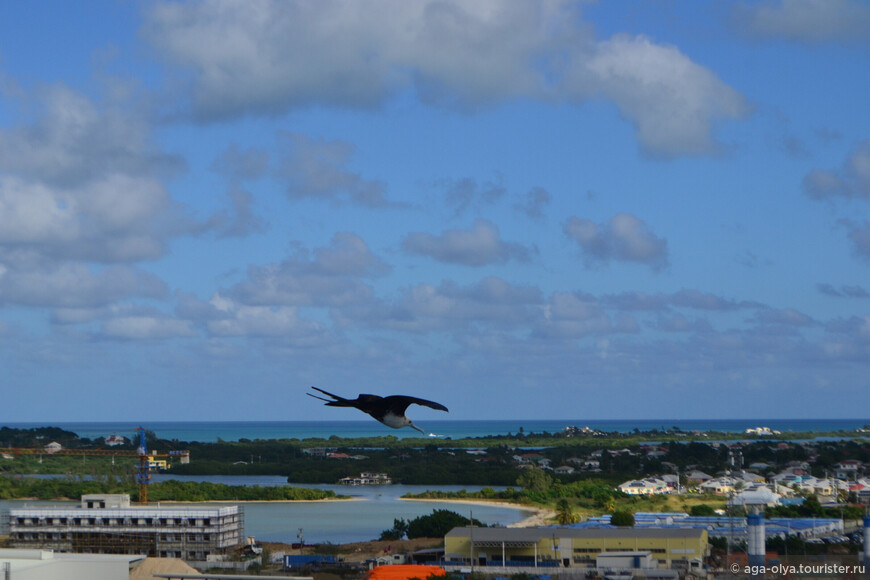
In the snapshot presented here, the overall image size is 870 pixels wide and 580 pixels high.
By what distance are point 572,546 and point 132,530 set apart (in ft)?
54.3

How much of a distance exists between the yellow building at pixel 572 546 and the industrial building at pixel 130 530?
9.84m

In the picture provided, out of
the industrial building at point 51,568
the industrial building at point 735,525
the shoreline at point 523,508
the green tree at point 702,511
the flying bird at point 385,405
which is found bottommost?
the shoreline at point 523,508

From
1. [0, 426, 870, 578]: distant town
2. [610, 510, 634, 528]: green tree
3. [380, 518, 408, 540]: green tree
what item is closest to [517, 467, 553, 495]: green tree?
[0, 426, 870, 578]: distant town

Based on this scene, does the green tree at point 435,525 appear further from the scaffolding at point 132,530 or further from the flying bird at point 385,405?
the flying bird at point 385,405

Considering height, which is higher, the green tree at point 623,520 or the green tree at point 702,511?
the green tree at point 623,520

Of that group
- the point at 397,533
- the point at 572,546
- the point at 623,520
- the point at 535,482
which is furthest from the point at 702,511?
the point at 535,482

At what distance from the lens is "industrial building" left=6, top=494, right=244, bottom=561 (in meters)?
38.8

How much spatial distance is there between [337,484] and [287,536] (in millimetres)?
36891

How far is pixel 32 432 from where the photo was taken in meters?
133

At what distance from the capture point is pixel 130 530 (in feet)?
130

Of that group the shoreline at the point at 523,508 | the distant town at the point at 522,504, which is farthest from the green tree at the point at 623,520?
the shoreline at the point at 523,508

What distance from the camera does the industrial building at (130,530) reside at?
38.8m

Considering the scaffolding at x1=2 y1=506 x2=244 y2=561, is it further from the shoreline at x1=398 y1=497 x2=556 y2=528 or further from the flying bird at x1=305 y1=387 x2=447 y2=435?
the flying bird at x1=305 y1=387 x2=447 y2=435

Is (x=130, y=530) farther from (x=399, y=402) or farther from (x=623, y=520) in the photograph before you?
(x=399, y=402)
